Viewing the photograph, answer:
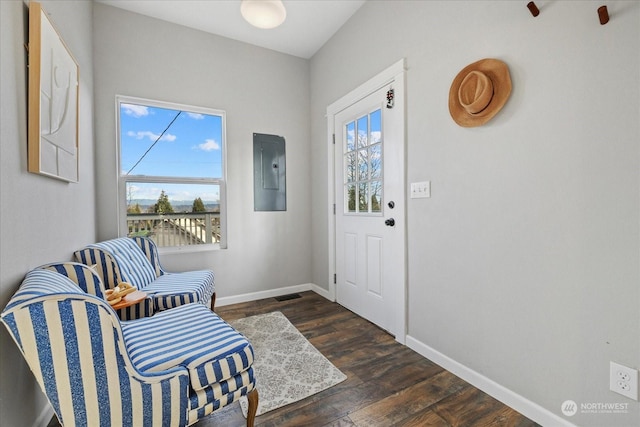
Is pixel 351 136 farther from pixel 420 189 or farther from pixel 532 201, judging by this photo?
pixel 532 201

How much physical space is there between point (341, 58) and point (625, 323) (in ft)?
9.40

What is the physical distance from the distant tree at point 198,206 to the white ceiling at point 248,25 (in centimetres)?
177

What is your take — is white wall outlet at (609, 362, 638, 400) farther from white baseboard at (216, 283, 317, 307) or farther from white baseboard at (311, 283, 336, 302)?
white baseboard at (216, 283, 317, 307)

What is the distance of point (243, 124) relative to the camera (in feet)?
10.1

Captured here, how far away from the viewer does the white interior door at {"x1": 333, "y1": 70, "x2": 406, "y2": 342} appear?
2.15 meters

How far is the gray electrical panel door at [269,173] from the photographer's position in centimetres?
315

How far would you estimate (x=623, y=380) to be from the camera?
1.09m

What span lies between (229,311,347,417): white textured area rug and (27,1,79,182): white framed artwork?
1619mm

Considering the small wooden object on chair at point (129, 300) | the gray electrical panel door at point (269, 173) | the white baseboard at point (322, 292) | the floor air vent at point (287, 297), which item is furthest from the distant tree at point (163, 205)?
the white baseboard at point (322, 292)

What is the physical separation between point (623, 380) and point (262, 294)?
112 inches

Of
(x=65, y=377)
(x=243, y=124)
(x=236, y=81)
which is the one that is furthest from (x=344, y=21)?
(x=65, y=377)

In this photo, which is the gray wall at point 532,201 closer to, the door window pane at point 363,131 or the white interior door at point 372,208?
the white interior door at point 372,208

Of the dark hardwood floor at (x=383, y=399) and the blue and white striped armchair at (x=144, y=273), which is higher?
the blue and white striped armchair at (x=144, y=273)

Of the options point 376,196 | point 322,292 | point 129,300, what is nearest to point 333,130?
point 376,196
